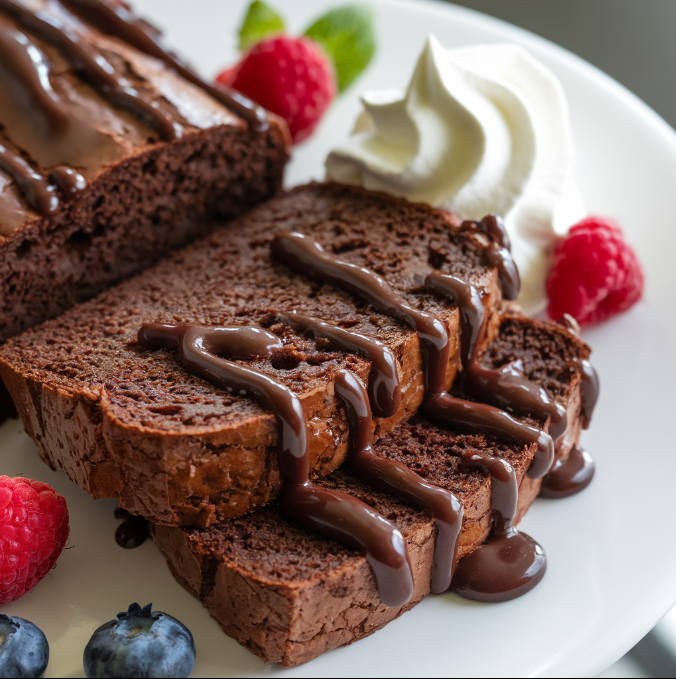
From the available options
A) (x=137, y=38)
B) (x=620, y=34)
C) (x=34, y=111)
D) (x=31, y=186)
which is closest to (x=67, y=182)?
(x=31, y=186)

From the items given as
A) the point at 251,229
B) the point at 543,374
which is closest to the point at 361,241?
the point at 251,229

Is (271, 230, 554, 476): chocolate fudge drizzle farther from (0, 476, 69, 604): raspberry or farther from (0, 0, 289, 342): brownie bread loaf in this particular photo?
(0, 476, 69, 604): raspberry

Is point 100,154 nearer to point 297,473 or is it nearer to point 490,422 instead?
point 297,473

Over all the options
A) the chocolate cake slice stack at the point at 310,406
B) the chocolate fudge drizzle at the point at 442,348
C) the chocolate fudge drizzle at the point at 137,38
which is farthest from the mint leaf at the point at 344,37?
the chocolate fudge drizzle at the point at 442,348

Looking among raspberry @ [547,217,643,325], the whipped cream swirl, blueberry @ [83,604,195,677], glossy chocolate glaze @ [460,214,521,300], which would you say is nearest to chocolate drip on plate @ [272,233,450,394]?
glossy chocolate glaze @ [460,214,521,300]

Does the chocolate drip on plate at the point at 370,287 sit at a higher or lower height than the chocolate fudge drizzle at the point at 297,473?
higher

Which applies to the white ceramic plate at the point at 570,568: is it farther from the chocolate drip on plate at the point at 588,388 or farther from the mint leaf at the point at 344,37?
the mint leaf at the point at 344,37
